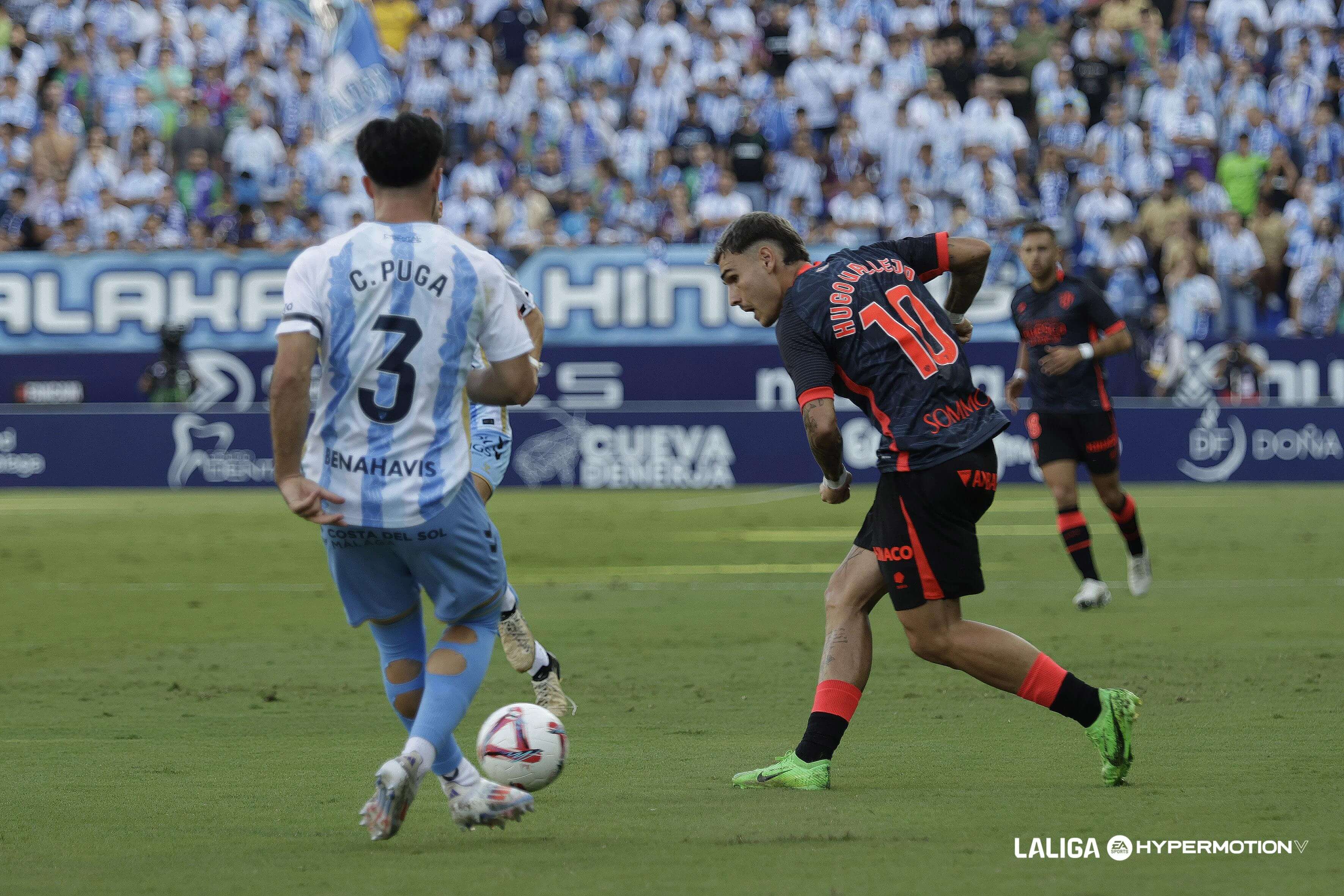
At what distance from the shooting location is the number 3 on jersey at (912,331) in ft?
19.6

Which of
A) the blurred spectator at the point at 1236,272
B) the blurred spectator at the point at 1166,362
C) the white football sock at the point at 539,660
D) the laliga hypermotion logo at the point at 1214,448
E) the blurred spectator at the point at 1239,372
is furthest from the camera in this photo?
the blurred spectator at the point at 1236,272

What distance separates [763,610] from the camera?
38.4ft

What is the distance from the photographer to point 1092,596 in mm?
11508

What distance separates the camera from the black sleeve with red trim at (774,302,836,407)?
587 centimetres

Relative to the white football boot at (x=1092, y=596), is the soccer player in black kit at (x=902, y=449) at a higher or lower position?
higher

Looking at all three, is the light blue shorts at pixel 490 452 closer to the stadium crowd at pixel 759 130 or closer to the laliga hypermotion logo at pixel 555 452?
the laliga hypermotion logo at pixel 555 452

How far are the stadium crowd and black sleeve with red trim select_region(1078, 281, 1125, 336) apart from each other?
10.9m

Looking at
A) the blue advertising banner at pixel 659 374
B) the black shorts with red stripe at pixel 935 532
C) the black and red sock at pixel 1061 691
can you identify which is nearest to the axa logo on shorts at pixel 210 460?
the blue advertising banner at pixel 659 374

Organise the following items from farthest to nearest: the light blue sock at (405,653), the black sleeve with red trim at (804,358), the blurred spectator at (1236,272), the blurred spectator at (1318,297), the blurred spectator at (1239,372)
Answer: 1. the blurred spectator at (1236,272)
2. the blurred spectator at (1318,297)
3. the blurred spectator at (1239,372)
4. the black sleeve with red trim at (804,358)
5. the light blue sock at (405,653)

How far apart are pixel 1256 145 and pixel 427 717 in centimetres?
2259

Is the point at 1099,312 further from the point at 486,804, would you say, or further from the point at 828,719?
the point at 486,804

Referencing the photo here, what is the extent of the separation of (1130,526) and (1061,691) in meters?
6.29

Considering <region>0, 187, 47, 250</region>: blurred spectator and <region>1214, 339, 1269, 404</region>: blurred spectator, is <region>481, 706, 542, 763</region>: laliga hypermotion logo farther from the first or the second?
<region>0, 187, 47, 250</region>: blurred spectator

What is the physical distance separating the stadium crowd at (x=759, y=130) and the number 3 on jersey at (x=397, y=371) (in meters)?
18.8
